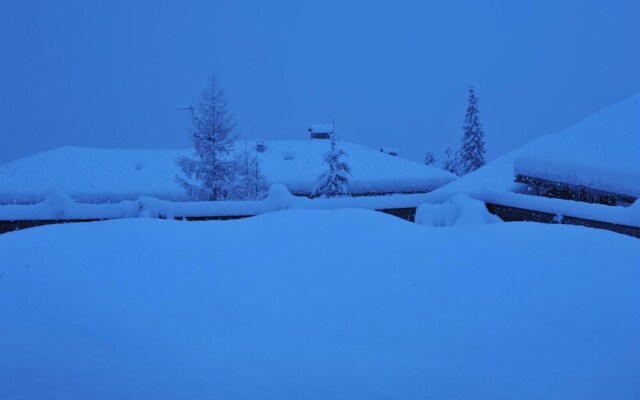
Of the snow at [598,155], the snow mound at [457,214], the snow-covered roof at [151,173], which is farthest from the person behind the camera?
the snow-covered roof at [151,173]

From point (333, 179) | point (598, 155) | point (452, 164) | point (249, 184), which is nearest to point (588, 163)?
point (598, 155)

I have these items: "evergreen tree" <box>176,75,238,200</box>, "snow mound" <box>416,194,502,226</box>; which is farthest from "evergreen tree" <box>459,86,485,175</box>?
"snow mound" <box>416,194,502,226</box>

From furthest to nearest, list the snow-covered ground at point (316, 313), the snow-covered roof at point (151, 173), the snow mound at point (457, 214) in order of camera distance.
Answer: the snow-covered roof at point (151, 173), the snow mound at point (457, 214), the snow-covered ground at point (316, 313)

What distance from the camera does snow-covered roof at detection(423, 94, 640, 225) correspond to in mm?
12953

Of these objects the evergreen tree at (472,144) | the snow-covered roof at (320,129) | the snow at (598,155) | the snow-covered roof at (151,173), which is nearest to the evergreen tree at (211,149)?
the snow-covered roof at (151,173)

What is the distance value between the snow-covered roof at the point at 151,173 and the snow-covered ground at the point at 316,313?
1447 centimetres

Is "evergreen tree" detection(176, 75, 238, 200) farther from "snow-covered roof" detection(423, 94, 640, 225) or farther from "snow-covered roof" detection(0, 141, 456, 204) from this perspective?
"snow-covered roof" detection(423, 94, 640, 225)

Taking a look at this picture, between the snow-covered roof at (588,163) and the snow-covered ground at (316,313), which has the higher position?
the snow-covered roof at (588,163)

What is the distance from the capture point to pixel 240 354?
4945 millimetres

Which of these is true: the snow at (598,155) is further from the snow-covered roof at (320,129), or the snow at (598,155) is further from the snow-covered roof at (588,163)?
the snow-covered roof at (320,129)

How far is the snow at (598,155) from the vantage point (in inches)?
536

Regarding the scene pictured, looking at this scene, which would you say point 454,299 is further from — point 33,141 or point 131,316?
point 33,141

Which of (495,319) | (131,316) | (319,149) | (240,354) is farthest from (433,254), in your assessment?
Answer: (319,149)

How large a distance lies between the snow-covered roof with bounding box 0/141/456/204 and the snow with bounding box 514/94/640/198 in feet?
32.8
